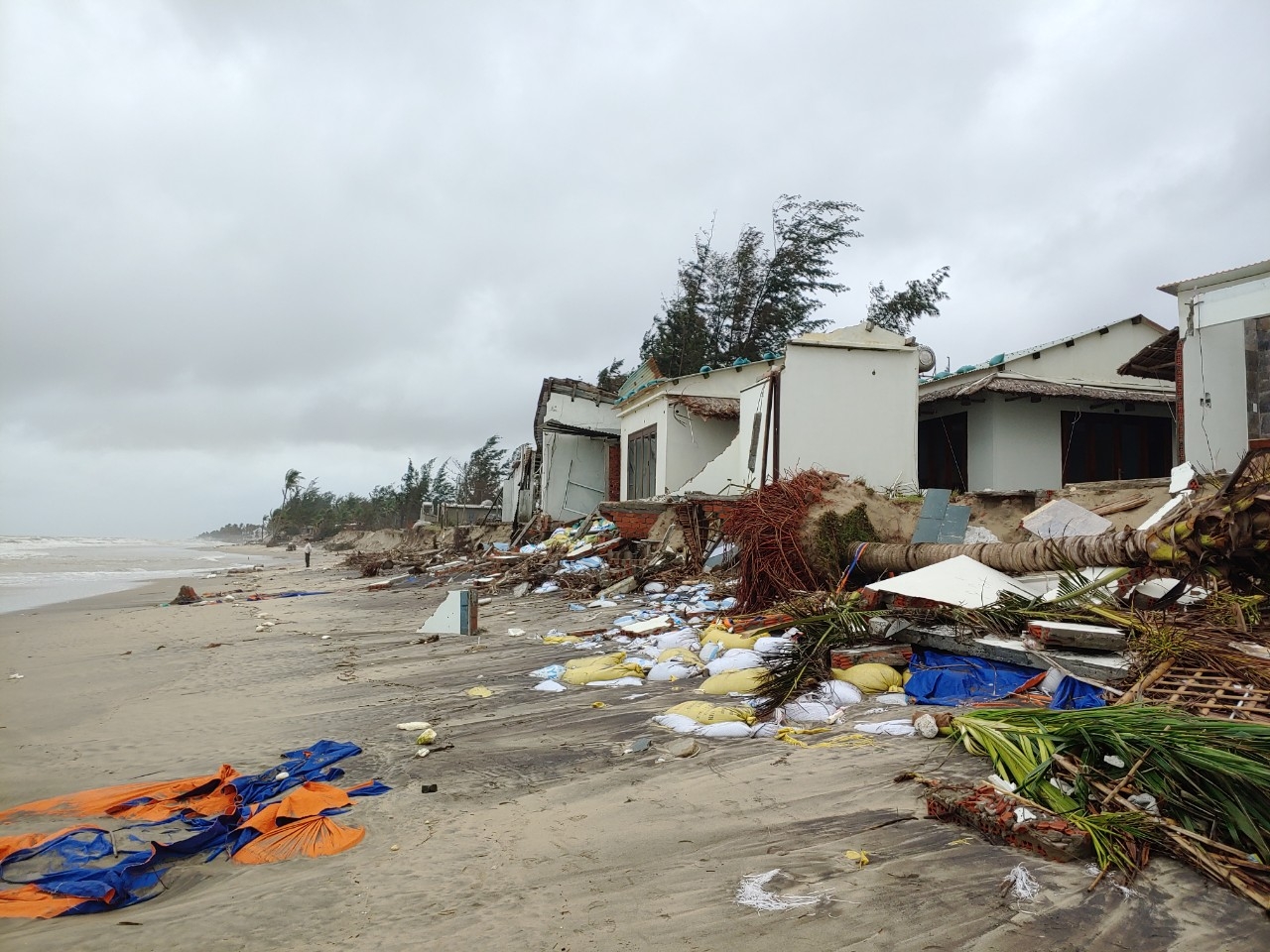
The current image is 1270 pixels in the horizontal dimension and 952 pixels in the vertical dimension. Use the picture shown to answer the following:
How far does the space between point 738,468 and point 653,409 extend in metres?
4.05

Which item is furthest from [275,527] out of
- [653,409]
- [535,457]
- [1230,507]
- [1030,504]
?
[1230,507]

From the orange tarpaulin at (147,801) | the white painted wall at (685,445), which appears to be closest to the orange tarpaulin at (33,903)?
the orange tarpaulin at (147,801)

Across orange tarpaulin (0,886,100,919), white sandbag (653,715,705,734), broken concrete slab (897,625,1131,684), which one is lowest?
orange tarpaulin (0,886,100,919)

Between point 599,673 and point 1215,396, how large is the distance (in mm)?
9642

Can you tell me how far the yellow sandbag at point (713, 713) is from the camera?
469 cm

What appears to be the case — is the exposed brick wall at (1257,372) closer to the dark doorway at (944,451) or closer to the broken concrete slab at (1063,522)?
the broken concrete slab at (1063,522)

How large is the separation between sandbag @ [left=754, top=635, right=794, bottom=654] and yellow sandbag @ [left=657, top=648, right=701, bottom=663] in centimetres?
54

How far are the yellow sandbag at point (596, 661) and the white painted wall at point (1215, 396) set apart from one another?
Answer: 8.73 meters

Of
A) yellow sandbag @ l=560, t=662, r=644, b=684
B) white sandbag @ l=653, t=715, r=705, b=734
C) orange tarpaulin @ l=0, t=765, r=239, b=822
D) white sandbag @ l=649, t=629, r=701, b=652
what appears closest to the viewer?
orange tarpaulin @ l=0, t=765, r=239, b=822

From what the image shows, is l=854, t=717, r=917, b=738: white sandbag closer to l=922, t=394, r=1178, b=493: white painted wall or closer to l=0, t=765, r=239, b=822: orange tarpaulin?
l=0, t=765, r=239, b=822: orange tarpaulin

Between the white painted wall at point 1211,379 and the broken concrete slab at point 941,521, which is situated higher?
the white painted wall at point 1211,379

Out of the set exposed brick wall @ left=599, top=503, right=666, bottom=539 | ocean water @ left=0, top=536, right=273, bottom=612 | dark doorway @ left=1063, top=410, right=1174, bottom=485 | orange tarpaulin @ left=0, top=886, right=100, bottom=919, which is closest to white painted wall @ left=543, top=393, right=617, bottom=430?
exposed brick wall @ left=599, top=503, right=666, bottom=539

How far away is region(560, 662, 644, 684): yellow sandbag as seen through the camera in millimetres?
6211

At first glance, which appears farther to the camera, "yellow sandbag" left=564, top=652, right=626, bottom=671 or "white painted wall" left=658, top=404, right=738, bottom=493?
"white painted wall" left=658, top=404, right=738, bottom=493
